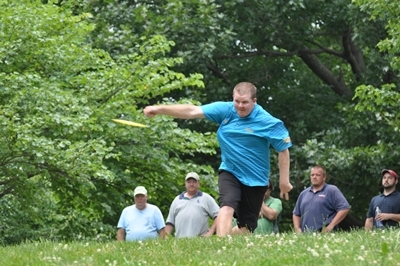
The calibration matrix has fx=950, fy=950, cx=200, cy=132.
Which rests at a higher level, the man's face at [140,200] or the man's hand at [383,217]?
the man's face at [140,200]

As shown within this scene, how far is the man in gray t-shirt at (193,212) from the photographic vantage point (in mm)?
13188

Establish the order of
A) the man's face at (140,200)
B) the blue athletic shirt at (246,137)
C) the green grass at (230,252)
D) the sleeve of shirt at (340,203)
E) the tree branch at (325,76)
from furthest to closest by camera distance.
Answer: the tree branch at (325,76) < the man's face at (140,200) < the sleeve of shirt at (340,203) < the blue athletic shirt at (246,137) < the green grass at (230,252)

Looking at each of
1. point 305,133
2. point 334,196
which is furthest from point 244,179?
point 305,133

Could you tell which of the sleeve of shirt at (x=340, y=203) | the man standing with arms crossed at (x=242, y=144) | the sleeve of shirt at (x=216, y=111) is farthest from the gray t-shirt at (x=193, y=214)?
the sleeve of shirt at (x=216, y=111)

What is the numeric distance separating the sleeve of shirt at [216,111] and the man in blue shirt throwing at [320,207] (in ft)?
9.95

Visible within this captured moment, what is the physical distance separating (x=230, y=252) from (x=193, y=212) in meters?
5.48

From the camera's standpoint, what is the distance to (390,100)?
759 inches

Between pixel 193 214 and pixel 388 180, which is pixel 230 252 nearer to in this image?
pixel 193 214

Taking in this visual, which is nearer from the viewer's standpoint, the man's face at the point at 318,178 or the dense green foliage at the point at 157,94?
the man's face at the point at 318,178

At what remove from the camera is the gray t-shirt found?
13.2m

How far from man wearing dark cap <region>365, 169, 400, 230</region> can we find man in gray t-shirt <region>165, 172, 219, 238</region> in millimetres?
2211

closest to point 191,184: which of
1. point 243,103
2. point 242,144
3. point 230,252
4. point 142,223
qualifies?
point 142,223

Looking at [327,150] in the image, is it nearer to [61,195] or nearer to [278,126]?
[61,195]

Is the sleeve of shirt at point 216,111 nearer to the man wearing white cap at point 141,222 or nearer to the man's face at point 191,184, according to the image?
the man's face at point 191,184
